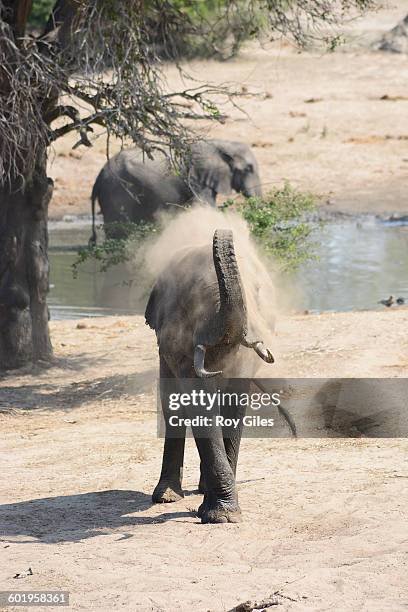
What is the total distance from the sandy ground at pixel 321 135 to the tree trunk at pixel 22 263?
10.7 m

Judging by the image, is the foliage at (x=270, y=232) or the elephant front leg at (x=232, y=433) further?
the foliage at (x=270, y=232)

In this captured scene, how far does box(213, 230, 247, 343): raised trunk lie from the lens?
5.70m

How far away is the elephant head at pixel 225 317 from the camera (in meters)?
5.71

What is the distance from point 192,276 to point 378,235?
45.9 feet

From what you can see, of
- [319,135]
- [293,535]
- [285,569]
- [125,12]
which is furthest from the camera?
[319,135]

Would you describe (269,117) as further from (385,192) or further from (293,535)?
(293,535)

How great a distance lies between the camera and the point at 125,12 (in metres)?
10.1

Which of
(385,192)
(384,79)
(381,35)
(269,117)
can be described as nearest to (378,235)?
(385,192)

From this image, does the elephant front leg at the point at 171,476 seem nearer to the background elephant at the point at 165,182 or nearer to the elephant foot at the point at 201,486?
the elephant foot at the point at 201,486

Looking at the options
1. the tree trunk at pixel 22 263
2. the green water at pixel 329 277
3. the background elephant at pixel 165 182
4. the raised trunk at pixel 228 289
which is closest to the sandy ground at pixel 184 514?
the tree trunk at pixel 22 263

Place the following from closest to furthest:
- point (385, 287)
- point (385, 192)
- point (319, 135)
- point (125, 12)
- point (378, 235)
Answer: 1. point (125, 12)
2. point (385, 287)
3. point (378, 235)
4. point (385, 192)
5. point (319, 135)

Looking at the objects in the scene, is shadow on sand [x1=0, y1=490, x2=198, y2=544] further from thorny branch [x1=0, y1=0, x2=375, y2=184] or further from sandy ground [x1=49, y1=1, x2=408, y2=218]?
sandy ground [x1=49, y1=1, x2=408, y2=218]

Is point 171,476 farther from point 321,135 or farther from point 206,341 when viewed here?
point 321,135

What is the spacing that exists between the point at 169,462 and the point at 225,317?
4.11 feet
